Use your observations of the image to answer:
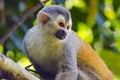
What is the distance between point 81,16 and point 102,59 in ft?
2.21

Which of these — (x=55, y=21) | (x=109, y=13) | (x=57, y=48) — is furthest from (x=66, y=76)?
(x=109, y=13)

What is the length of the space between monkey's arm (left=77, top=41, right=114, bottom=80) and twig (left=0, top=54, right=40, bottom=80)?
2.84ft

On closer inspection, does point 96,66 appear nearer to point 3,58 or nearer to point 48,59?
point 48,59

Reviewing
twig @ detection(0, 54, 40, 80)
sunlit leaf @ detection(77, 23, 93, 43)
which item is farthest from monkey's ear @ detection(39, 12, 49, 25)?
sunlit leaf @ detection(77, 23, 93, 43)

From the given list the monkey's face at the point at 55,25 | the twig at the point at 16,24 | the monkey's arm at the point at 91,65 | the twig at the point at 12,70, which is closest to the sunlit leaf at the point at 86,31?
the monkey's arm at the point at 91,65

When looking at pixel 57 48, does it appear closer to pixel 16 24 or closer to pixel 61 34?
pixel 61 34

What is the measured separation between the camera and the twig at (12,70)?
6.15ft

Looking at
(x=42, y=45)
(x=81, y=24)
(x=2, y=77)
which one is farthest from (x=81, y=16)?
(x=2, y=77)

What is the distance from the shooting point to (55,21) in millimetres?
2447

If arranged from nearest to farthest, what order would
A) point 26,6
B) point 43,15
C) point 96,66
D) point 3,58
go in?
1. point 3,58
2. point 43,15
3. point 96,66
4. point 26,6

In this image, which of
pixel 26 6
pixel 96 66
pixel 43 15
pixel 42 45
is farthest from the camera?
pixel 26 6

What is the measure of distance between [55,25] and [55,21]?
27 mm

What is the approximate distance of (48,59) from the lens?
8.64ft

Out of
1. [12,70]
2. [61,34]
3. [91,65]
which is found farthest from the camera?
[91,65]
